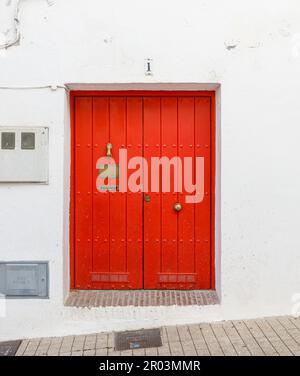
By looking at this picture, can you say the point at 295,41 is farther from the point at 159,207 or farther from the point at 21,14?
the point at 21,14

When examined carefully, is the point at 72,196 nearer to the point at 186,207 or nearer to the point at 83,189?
the point at 83,189

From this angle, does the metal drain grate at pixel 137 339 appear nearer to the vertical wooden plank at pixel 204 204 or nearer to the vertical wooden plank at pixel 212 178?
the vertical wooden plank at pixel 204 204

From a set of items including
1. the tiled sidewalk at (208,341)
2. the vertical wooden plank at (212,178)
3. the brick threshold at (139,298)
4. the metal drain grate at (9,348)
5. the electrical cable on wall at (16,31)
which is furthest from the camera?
the vertical wooden plank at (212,178)

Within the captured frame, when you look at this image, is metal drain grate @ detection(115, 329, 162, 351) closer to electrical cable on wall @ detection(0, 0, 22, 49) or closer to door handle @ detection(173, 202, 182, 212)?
door handle @ detection(173, 202, 182, 212)

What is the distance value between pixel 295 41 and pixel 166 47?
1337 mm

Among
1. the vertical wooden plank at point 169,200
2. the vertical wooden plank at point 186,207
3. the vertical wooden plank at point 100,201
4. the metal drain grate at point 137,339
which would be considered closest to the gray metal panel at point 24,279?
the vertical wooden plank at point 100,201

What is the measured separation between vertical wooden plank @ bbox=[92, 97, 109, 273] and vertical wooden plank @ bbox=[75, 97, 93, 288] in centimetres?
5

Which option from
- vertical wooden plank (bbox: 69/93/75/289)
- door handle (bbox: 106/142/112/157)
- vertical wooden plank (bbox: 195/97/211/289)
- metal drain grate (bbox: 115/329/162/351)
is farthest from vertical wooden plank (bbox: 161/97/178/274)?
vertical wooden plank (bbox: 69/93/75/289)

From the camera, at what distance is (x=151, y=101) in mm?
5309

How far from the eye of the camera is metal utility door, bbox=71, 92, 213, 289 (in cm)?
530

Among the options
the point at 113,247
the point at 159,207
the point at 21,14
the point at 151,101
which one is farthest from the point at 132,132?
the point at 21,14

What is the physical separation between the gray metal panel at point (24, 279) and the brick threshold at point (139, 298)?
343mm

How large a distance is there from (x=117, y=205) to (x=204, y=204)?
3.17 feet

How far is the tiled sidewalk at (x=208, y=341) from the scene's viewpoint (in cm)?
448
